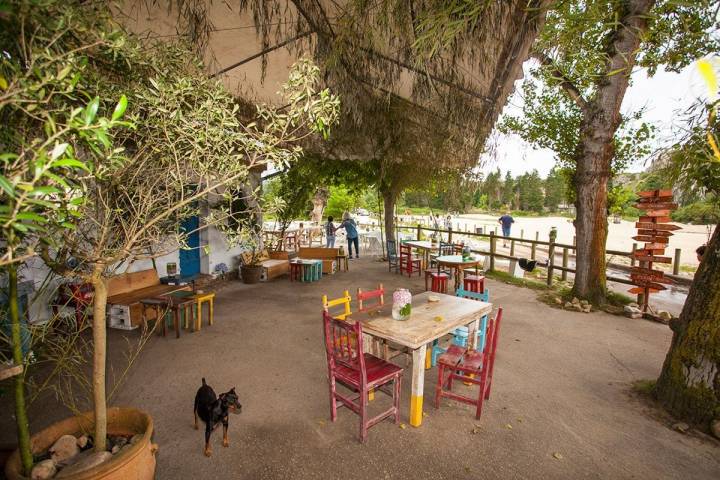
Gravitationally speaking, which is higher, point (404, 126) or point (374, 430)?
point (404, 126)

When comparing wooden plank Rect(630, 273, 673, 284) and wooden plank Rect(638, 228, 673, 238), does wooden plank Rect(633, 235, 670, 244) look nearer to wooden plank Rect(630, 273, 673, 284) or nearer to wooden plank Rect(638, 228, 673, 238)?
wooden plank Rect(638, 228, 673, 238)

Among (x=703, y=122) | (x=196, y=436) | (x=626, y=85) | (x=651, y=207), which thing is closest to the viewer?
(x=196, y=436)

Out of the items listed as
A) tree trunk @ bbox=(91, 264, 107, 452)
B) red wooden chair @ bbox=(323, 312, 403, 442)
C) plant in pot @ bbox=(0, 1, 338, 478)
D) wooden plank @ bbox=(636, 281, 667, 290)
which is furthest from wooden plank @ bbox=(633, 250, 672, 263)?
tree trunk @ bbox=(91, 264, 107, 452)

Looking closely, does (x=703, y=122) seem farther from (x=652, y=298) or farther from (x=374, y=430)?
(x=652, y=298)

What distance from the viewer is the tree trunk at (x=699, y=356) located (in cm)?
307

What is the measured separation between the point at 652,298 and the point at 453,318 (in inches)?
302

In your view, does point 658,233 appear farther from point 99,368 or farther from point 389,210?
point 99,368

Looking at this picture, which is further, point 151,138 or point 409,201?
point 409,201

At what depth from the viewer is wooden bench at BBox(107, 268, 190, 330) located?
5.24 metres

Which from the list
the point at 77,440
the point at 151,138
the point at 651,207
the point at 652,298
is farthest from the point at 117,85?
the point at 652,298

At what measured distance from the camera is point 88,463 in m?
1.96

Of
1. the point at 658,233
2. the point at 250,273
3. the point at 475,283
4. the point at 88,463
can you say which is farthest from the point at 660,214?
the point at 250,273

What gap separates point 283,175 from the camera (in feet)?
31.3

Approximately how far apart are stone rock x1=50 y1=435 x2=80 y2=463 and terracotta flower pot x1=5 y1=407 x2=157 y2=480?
2.4 inches
